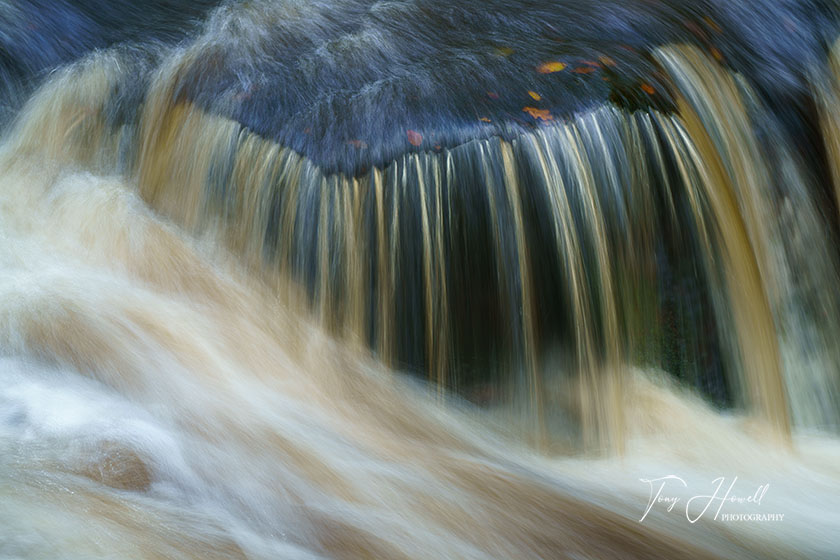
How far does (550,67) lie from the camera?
11.9 ft

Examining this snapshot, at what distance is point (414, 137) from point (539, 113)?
52cm

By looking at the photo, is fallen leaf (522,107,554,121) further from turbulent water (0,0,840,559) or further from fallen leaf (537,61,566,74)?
fallen leaf (537,61,566,74)

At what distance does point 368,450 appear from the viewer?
2969 mm

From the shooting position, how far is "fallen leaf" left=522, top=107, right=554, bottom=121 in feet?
11.3

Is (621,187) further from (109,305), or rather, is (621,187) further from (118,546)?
(118,546)

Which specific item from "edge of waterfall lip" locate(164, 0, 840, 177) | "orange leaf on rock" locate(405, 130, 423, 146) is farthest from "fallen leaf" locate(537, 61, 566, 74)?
"orange leaf on rock" locate(405, 130, 423, 146)

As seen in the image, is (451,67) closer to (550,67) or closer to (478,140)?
(550,67)

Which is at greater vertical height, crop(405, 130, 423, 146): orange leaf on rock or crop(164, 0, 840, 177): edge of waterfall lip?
crop(164, 0, 840, 177): edge of waterfall lip

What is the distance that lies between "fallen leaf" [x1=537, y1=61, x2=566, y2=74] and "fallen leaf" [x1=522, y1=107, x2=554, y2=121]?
0.82 ft

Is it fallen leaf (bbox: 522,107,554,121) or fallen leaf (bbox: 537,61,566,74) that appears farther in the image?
fallen leaf (bbox: 537,61,566,74)

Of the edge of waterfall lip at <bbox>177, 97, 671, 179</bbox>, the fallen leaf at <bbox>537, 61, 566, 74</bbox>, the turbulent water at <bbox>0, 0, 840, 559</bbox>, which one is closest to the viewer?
the turbulent water at <bbox>0, 0, 840, 559</bbox>

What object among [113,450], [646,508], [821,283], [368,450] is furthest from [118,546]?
[821,283]

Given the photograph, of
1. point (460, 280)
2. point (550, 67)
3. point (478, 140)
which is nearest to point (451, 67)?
point (550, 67)

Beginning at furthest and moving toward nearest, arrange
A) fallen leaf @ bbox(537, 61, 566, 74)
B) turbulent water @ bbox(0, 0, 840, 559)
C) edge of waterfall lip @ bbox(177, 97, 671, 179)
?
1. fallen leaf @ bbox(537, 61, 566, 74)
2. edge of waterfall lip @ bbox(177, 97, 671, 179)
3. turbulent water @ bbox(0, 0, 840, 559)
